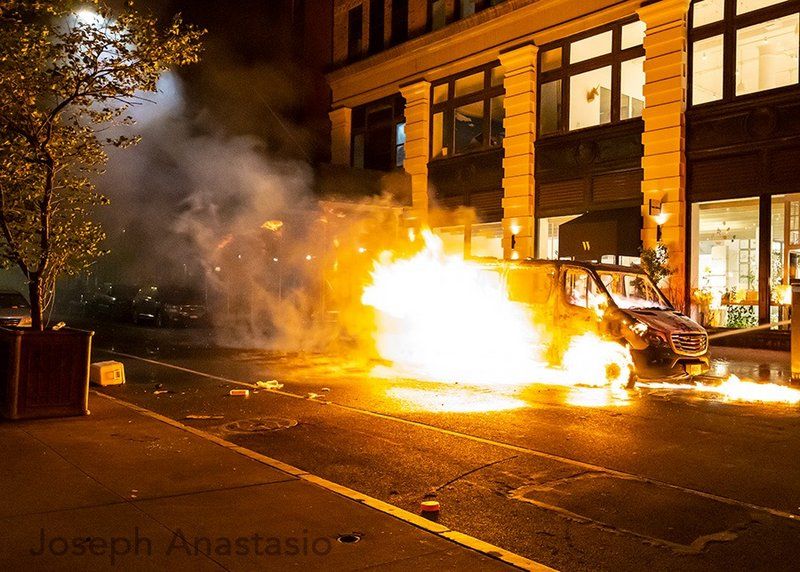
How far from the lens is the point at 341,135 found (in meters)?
27.6

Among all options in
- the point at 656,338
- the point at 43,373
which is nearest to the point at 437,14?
the point at 656,338

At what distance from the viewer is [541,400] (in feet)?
30.9

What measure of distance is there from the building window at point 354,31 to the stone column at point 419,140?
3960mm

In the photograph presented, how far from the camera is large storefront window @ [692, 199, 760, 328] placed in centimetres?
1608

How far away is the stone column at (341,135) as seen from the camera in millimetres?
27328

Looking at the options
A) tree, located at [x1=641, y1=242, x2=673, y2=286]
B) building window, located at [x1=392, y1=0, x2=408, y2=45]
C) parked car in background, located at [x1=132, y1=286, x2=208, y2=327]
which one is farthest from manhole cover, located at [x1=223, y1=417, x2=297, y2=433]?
building window, located at [x1=392, y1=0, x2=408, y2=45]

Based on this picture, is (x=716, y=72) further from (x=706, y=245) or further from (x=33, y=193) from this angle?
(x=33, y=193)

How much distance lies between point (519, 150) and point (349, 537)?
17704 mm

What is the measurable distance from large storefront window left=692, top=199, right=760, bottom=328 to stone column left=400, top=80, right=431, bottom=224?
9.47 metres

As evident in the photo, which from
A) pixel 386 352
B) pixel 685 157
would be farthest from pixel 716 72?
pixel 386 352

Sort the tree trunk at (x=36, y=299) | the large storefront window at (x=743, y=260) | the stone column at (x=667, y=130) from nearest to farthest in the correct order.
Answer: the tree trunk at (x=36, y=299) → the large storefront window at (x=743, y=260) → the stone column at (x=667, y=130)

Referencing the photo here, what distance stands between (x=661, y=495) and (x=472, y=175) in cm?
1794

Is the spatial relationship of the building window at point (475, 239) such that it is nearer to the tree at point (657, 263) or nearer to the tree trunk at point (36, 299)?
the tree at point (657, 263)

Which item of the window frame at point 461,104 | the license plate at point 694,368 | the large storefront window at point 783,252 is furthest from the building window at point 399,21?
the license plate at point 694,368
